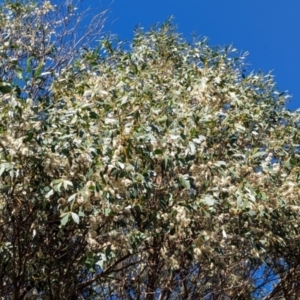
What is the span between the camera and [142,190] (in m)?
3.65

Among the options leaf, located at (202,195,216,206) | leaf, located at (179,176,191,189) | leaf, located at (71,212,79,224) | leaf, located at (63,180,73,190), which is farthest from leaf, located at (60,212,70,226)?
leaf, located at (202,195,216,206)

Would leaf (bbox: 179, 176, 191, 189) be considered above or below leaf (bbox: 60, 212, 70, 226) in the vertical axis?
above

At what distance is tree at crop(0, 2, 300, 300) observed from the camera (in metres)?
3.54

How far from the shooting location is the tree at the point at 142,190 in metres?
3.54

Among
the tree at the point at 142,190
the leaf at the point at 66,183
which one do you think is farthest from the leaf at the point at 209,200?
the leaf at the point at 66,183

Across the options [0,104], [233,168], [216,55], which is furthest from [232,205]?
[216,55]

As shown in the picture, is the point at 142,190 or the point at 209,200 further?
the point at 209,200

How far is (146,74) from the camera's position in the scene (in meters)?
4.89

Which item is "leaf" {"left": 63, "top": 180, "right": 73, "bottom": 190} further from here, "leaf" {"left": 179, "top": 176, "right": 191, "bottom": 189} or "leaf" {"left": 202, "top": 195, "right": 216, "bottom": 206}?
"leaf" {"left": 202, "top": 195, "right": 216, "bottom": 206}

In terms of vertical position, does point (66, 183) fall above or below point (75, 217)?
above

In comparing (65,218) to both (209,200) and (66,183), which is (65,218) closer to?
(66,183)

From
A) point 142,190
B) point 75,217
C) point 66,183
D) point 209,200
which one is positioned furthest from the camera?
point 209,200

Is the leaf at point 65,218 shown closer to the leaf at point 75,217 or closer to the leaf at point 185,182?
the leaf at point 75,217

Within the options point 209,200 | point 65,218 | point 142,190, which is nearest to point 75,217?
point 65,218
